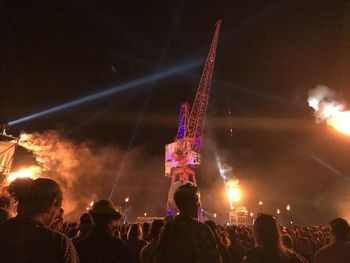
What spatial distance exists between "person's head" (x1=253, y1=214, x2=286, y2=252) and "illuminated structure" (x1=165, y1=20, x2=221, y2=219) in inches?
1761

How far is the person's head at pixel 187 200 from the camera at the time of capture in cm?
322

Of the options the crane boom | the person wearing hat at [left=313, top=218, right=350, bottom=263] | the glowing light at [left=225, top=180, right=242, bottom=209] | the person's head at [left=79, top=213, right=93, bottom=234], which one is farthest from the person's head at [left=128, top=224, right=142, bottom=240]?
the glowing light at [left=225, top=180, right=242, bottom=209]

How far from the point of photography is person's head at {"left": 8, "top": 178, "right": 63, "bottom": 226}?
8.13 ft

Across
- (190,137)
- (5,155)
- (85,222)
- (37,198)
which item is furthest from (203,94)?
(37,198)

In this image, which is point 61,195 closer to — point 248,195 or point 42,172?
point 42,172

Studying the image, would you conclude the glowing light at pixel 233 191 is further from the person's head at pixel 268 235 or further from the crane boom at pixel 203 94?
the person's head at pixel 268 235

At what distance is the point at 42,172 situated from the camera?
133 ft

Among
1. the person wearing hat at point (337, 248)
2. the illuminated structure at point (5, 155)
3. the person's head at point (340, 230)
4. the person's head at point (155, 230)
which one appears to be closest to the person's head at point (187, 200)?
the person's head at point (155, 230)

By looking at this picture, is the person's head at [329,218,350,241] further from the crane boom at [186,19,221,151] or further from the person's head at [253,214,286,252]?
the crane boom at [186,19,221,151]

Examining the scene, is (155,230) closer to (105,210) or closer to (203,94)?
(105,210)

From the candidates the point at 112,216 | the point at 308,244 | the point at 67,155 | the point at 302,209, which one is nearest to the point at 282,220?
the point at 302,209

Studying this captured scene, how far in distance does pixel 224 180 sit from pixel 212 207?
7.41 m

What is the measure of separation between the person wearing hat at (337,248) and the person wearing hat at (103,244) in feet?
9.96

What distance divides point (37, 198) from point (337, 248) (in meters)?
4.33
